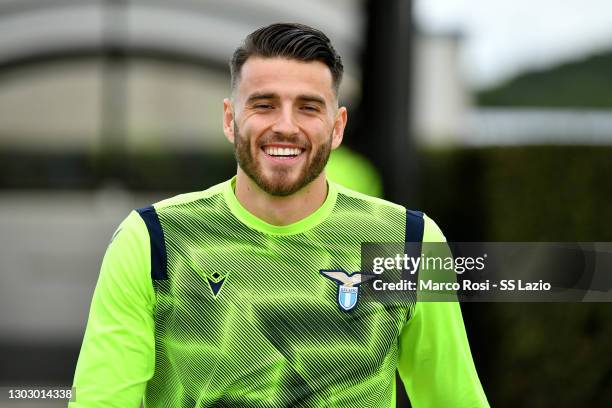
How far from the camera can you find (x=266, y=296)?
7.77 ft

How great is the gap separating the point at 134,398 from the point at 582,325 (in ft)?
11.8

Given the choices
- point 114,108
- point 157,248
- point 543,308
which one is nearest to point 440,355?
point 157,248

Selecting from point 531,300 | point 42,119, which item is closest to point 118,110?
point 42,119

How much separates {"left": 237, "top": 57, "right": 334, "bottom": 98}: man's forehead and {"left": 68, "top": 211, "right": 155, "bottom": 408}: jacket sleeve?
404 mm

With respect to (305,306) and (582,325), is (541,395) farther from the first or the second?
(305,306)

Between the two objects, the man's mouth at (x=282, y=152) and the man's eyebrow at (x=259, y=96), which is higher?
the man's eyebrow at (x=259, y=96)

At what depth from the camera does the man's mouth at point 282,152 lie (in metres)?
2.29

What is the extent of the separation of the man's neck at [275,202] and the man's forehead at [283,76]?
0.21 meters

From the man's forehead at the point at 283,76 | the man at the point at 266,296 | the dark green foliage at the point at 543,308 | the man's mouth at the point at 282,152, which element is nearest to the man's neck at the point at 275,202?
the man at the point at 266,296

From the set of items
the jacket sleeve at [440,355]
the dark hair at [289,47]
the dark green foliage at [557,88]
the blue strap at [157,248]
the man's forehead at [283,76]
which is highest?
Answer: the dark green foliage at [557,88]

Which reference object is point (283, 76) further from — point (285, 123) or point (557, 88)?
point (557, 88)

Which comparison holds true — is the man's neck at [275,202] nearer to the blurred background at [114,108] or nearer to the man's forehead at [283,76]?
the man's forehead at [283,76]

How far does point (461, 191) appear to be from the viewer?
611 cm

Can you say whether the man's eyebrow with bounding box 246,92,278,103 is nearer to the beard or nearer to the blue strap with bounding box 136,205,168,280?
the beard
